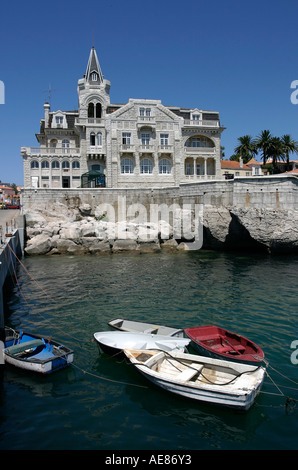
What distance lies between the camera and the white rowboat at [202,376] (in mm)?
9844

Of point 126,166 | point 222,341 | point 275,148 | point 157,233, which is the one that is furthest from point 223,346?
point 275,148

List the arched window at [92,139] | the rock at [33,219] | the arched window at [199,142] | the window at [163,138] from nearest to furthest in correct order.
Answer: the rock at [33,219]
the arched window at [92,139]
the window at [163,138]
the arched window at [199,142]

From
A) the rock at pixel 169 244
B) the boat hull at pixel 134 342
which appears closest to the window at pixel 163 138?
the rock at pixel 169 244

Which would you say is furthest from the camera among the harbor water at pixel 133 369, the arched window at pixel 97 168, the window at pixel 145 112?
the arched window at pixel 97 168

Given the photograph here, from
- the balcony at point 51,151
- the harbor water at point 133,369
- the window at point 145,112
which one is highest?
the window at point 145,112

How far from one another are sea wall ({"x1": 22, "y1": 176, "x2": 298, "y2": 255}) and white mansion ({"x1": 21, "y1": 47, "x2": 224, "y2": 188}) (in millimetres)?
6446

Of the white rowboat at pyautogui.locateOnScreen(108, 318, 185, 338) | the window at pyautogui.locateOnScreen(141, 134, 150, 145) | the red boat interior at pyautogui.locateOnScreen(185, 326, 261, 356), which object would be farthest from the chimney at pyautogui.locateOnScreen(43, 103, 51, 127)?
the red boat interior at pyautogui.locateOnScreen(185, 326, 261, 356)

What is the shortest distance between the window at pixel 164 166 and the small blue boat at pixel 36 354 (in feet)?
134

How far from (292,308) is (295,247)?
1858 cm

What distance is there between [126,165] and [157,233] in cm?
1529

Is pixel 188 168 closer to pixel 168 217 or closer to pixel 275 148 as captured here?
pixel 168 217

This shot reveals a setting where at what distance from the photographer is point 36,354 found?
1295cm

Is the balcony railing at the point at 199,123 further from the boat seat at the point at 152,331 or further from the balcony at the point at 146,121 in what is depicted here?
the boat seat at the point at 152,331

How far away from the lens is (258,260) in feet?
108
